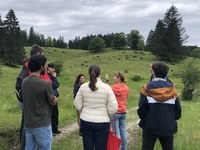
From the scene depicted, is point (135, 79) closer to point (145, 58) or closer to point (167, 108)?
point (145, 58)

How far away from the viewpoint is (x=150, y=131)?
5992mm

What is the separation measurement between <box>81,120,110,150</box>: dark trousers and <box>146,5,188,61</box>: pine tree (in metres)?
63.4

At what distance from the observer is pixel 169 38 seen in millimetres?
71500

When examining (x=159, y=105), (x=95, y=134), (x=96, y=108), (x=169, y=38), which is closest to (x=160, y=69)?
(x=159, y=105)

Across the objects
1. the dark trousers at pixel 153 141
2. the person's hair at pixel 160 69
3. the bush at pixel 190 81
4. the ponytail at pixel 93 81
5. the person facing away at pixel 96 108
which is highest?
the person's hair at pixel 160 69

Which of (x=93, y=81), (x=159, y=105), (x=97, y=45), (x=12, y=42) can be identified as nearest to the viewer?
(x=159, y=105)

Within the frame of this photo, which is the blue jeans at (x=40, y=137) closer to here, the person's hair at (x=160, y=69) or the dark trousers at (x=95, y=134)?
the dark trousers at (x=95, y=134)

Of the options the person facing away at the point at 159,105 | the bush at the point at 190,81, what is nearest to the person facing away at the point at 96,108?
the person facing away at the point at 159,105

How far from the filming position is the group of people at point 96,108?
5742 millimetres

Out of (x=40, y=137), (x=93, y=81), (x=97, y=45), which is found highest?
(x=93, y=81)

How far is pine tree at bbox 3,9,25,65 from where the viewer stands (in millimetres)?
60625

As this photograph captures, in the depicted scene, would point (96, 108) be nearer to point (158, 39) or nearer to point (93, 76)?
point (93, 76)

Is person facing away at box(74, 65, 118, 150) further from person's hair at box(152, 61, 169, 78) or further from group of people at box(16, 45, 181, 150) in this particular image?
person's hair at box(152, 61, 169, 78)

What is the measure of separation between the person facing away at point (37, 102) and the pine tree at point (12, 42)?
56.3 metres
